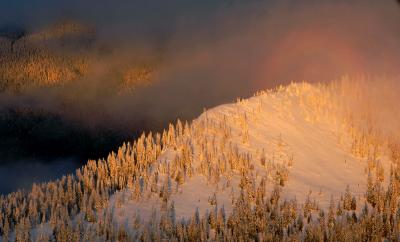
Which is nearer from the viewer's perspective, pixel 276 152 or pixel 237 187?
pixel 237 187

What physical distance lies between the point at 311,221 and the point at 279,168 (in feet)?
73.8

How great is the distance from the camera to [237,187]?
11981 cm

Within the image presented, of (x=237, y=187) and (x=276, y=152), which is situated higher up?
(x=276, y=152)

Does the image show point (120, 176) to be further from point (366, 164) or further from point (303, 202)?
point (366, 164)

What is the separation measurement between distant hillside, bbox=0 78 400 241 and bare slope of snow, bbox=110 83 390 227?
28 centimetres

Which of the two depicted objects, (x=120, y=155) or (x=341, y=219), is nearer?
(x=341, y=219)

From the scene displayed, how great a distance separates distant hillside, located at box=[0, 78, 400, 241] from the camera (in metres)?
103

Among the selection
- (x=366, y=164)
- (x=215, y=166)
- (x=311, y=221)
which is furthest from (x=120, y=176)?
(x=366, y=164)

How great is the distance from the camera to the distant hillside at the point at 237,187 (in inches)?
4058

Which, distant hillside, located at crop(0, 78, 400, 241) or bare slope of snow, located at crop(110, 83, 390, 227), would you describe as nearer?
distant hillside, located at crop(0, 78, 400, 241)

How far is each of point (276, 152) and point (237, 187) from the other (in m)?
22.0

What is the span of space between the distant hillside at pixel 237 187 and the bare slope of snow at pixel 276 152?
11.0 inches

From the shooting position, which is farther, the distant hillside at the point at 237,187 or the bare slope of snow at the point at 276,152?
the bare slope of snow at the point at 276,152

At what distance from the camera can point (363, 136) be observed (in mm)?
157875
